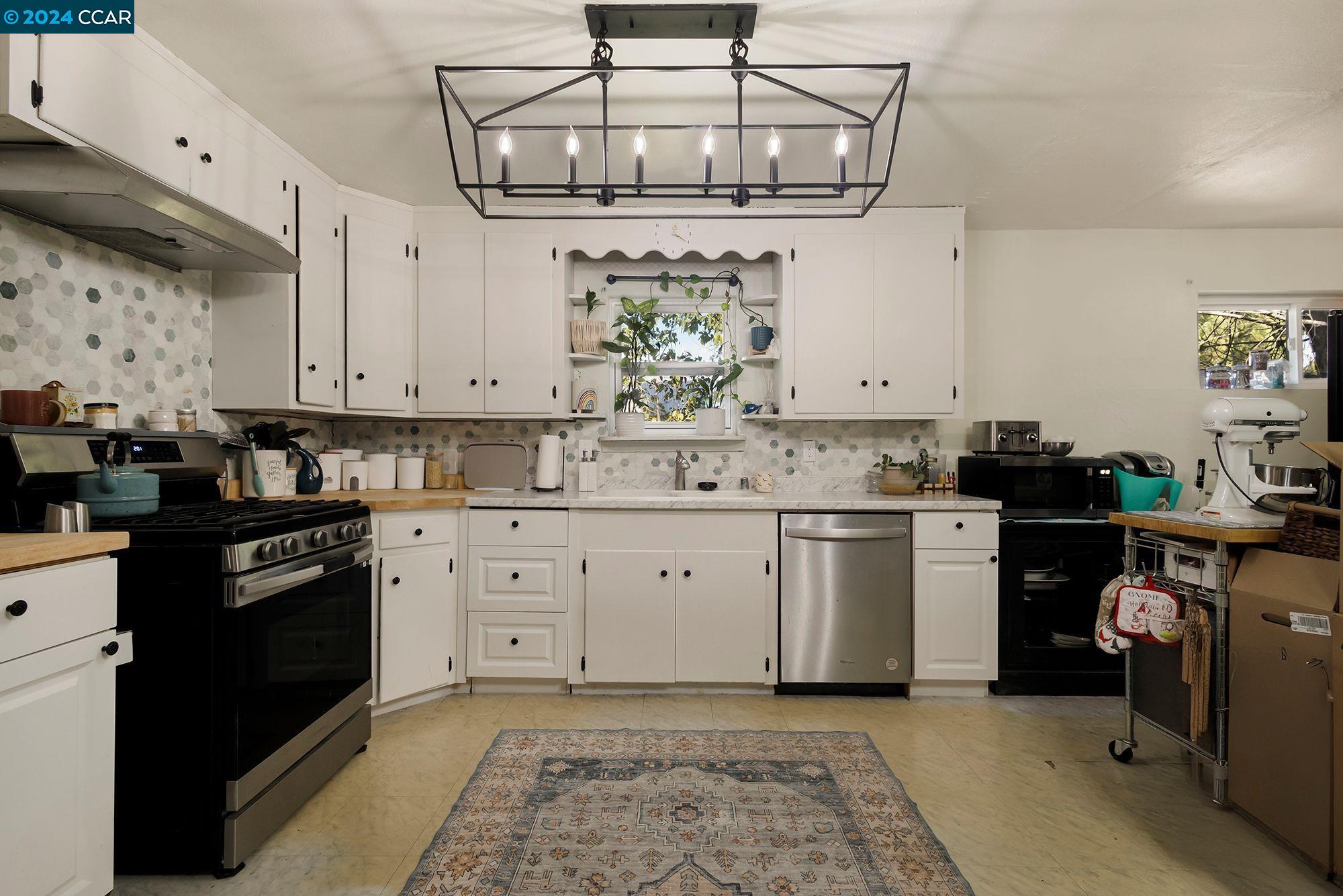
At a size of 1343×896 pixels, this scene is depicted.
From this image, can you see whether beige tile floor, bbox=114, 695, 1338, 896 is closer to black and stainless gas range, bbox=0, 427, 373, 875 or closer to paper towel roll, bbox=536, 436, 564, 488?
black and stainless gas range, bbox=0, 427, 373, 875

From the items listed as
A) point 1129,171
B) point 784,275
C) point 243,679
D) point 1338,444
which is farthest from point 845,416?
point 243,679

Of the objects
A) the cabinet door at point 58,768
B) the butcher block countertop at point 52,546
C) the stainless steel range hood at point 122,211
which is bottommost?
the cabinet door at point 58,768

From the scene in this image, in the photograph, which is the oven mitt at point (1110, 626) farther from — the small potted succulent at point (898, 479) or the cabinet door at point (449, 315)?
the cabinet door at point (449, 315)

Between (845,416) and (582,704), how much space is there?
197 cm

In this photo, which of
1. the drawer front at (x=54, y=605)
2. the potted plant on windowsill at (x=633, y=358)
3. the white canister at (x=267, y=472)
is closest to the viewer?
the drawer front at (x=54, y=605)

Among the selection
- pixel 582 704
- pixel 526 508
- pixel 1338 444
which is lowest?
pixel 582 704

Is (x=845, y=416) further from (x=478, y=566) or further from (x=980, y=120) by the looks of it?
(x=478, y=566)

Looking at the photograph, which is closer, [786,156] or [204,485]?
[204,485]

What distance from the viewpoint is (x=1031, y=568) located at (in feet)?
10.6

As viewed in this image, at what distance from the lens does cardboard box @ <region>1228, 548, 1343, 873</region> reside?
1710 millimetres

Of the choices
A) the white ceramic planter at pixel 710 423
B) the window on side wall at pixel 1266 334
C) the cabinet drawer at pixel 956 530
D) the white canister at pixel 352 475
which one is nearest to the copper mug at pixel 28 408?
the white canister at pixel 352 475

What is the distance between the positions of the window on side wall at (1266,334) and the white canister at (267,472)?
16.5 feet

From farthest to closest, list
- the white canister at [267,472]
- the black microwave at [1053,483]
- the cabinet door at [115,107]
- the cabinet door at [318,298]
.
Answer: the black microwave at [1053,483] → the cabinet door at [318,298] → the white canister at [267,472] → the cabinet door at [115,107]

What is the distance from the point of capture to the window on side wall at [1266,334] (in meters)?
3.82
